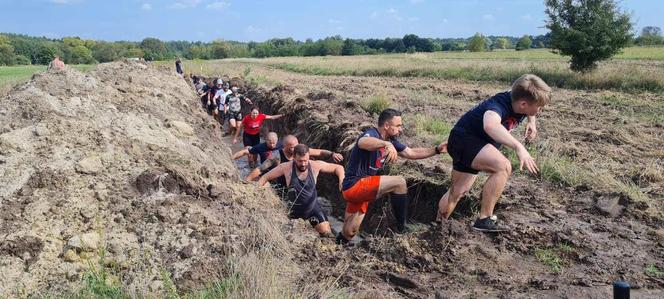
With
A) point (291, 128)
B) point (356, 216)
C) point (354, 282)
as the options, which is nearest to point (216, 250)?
point (354, 282)

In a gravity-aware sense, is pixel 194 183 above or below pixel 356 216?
above

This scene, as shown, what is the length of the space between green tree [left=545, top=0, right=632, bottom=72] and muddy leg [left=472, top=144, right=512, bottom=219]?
18.6 metres

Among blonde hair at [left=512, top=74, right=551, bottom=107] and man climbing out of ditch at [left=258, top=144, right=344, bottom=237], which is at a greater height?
blonde hair at [left=512, top=74, right=551, bottom=107]

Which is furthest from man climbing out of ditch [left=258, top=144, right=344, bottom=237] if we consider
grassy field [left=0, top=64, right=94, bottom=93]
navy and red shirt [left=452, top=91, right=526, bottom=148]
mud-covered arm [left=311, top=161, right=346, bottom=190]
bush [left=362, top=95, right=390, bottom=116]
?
grassy field [left=0, top=64, right=94, bottom=93]

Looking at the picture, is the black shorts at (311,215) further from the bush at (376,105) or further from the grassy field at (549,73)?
the grassy field at (549,73)

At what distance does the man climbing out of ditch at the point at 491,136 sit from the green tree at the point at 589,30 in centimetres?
1814

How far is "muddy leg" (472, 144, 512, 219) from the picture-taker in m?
4.77

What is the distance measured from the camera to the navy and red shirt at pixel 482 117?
15.7ft

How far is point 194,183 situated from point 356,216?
1943mm

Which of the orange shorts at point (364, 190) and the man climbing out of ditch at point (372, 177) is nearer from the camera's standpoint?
the man climbing out of ditch at point (372, 177)

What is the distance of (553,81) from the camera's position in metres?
20.7

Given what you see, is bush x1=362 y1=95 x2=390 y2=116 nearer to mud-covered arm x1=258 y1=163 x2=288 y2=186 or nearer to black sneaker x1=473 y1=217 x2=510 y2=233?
mud-covered arm x1=258 y1=163 x2=288 y2=186

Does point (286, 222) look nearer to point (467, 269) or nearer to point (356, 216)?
point (356, 216)

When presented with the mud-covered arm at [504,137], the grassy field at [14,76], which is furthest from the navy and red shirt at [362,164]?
the grassy field at [14,76]
